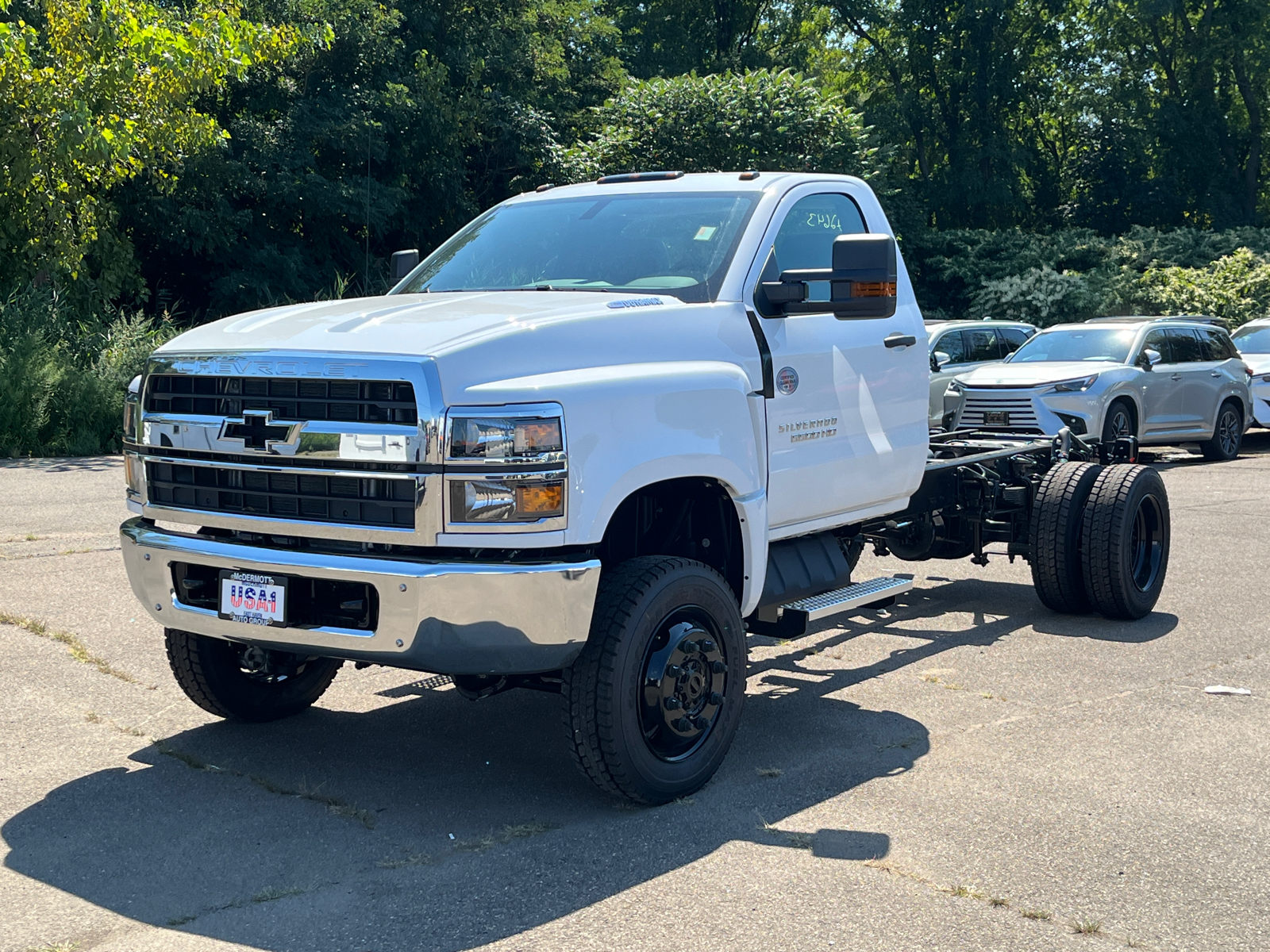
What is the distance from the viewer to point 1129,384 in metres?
16.6

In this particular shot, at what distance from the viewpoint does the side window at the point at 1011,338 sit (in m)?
19.3

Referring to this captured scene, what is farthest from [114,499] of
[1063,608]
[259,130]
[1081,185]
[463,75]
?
[1081,185]

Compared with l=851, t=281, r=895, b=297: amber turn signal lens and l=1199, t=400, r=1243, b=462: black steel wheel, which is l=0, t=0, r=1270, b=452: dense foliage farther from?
l=851, t=281, r=895, b=297: amber turn signal lens

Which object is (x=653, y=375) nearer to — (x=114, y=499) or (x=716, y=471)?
(x=716, y=471)

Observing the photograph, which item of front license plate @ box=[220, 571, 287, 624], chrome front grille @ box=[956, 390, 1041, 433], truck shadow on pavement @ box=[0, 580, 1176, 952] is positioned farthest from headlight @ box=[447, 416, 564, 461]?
chrome front grille @ box=[956, 390, 1041, 433]

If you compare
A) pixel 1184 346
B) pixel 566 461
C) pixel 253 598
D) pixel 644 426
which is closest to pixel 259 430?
pixel 253 598

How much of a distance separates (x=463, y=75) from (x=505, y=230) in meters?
26.2

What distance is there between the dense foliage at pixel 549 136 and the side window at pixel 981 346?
10.7 meters

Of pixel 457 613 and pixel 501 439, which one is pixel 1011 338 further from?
pixel 457 613

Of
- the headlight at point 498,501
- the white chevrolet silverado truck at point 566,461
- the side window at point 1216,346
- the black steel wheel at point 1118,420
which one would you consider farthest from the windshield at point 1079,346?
the headlight at point 498,501

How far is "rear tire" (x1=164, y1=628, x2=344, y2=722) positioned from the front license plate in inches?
26.2

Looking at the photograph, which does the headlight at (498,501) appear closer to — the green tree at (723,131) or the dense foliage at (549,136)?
the dense foliage at (549,136)

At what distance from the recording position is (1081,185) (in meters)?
50.4

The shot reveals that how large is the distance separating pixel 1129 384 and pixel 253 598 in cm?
1399
